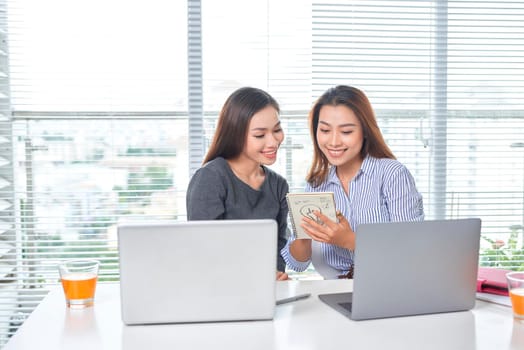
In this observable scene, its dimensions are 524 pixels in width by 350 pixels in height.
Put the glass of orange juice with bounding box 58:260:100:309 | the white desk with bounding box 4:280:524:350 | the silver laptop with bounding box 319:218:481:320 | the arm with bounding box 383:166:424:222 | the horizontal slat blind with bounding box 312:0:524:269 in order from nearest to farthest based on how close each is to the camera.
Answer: the white desk with bounding box 4:280:524:350, the silver laptop with bounding box 319:218:481:320, the glass of orange juice with bounding box 58:260:100:309, the arm with bounding box 383:166:424:222, the horizontal slat blind with bounding box 312:0:524:269

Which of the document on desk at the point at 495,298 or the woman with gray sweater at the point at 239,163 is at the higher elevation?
the woman with gray sweater at the point at 239,163

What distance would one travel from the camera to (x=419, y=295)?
141cm

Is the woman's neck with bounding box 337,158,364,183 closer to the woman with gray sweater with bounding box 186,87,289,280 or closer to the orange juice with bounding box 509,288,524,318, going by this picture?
the woman with gray sweater with bounding box 186,87,289,280

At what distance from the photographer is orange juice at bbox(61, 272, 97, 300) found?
1.50 metres

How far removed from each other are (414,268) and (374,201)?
85 centimetres

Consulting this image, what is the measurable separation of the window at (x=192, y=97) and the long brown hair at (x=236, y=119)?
68 centimetres

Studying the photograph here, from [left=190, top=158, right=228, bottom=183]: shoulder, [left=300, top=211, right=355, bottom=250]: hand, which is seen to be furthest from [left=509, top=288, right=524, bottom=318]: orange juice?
[left=190, top=158, right=228, bottom=183]: shoulder

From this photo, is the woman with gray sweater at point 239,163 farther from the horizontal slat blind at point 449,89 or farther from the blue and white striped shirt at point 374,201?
the horizontal slat blind at point 449,89

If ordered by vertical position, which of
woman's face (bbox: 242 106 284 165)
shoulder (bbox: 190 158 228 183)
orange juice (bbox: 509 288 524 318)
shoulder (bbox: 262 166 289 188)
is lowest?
orange juice (bbox: 509 288 524 318)

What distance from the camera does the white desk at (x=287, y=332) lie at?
123cm

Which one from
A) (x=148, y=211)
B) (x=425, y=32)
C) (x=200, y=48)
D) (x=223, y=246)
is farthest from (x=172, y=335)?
(x=425, y=32)

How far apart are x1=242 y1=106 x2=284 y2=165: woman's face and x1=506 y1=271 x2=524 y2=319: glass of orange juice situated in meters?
1.02

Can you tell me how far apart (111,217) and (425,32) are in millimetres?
1884

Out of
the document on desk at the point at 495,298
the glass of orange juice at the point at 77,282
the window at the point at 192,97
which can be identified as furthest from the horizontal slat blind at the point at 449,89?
the glass of orange juice at the point at 77,282
